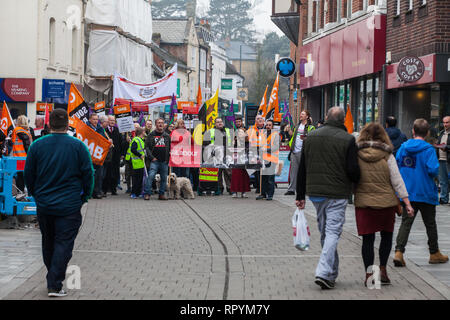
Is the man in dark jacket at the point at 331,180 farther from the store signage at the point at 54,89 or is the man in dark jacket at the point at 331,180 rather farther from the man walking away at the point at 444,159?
the store signage at the point at 54,89

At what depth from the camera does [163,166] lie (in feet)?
63.6

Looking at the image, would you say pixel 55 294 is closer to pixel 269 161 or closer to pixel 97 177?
pixel 97 177

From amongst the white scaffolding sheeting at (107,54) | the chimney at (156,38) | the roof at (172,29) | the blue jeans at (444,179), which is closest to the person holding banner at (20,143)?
the blue jeans at (444,179)

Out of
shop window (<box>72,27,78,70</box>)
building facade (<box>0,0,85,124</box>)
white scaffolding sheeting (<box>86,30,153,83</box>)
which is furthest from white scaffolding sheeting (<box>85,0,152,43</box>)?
building facade (<box>0,0,85,124</box>)

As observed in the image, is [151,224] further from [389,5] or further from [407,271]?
[389,5]

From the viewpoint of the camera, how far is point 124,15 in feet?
152

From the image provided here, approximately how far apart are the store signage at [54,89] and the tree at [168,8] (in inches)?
2780

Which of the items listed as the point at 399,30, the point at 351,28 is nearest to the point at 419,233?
the point at 399,30

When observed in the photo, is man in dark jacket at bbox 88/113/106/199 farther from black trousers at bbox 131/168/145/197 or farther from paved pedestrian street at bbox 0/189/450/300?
paved pedestrian street at bbox 0/189/450/300

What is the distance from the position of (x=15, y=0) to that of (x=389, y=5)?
1584cm

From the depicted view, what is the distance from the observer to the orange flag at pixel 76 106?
17.6 meters

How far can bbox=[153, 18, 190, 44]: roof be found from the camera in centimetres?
8000

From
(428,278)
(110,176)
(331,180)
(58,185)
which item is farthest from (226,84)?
(58,185)

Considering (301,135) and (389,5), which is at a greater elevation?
(389,5)
